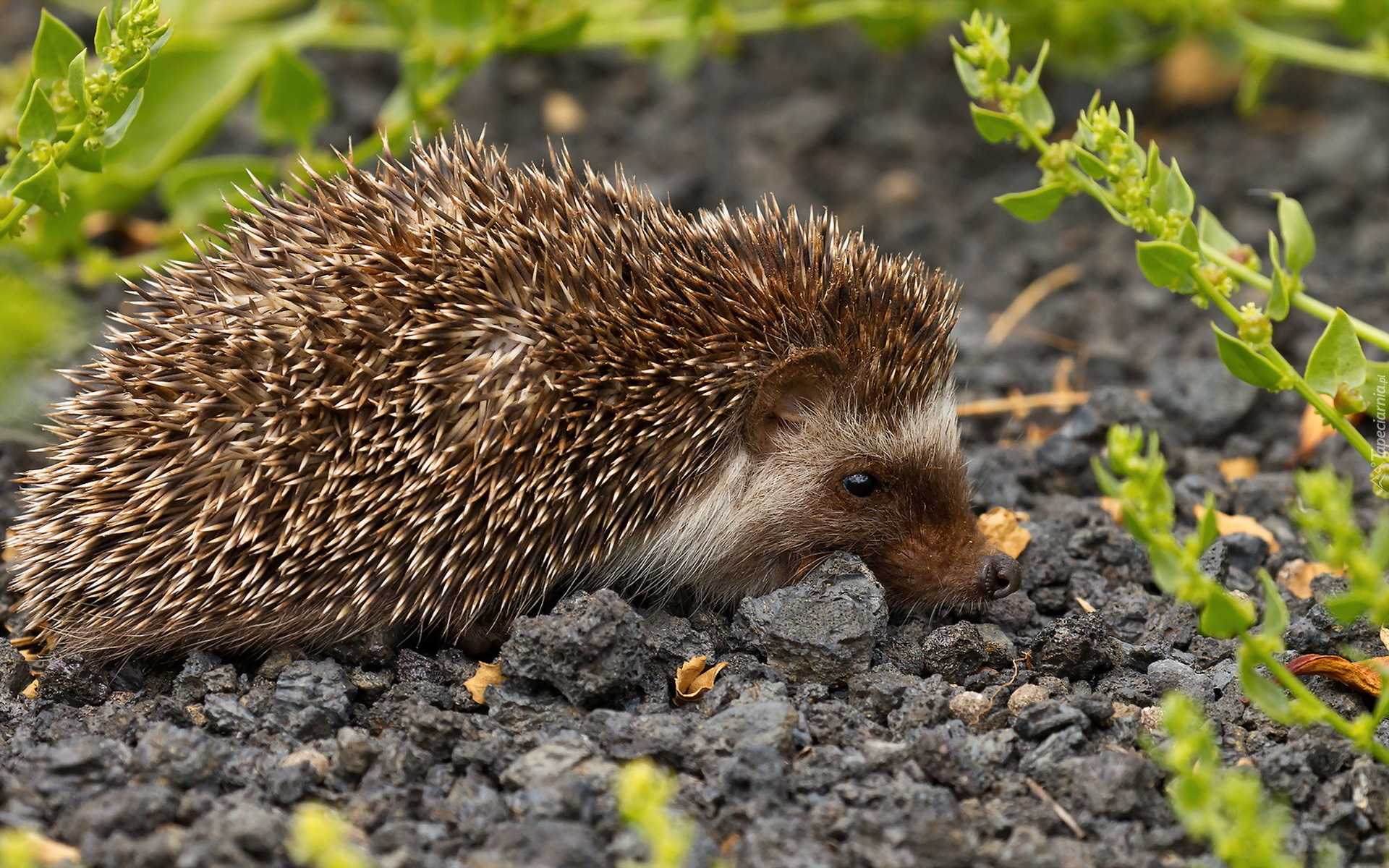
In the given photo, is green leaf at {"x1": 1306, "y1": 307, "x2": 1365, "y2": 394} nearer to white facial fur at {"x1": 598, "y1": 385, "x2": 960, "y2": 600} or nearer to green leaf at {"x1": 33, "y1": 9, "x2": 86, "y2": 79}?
white facial fur at {"x1": 598, "y1": 385, "x2": 960, "y2": 600}

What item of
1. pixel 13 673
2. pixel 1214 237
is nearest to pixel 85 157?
pixel 13 673

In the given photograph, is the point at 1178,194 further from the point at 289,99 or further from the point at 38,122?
the point at 289,99

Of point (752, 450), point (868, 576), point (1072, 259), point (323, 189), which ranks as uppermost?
point (323, 189)

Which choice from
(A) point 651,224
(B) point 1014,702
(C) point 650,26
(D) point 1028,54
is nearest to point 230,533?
(A) point 651,224

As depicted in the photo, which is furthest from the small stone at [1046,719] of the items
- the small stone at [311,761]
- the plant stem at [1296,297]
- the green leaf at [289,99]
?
the green leaf at [289,99]

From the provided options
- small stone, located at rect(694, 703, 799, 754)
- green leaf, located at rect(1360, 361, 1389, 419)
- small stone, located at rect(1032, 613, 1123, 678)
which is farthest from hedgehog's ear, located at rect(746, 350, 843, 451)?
green leaf, located at rect(1360, 361, 1389, 419)

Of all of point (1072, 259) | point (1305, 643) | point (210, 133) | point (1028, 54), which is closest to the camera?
point (1305, 643)

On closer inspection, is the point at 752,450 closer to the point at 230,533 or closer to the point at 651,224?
the point at 651,224
